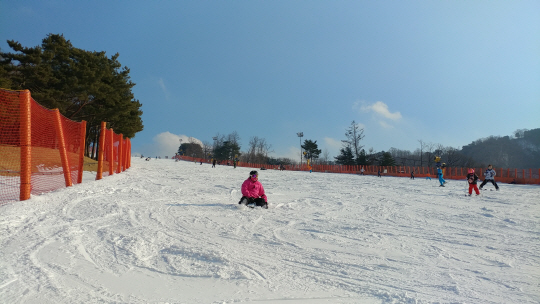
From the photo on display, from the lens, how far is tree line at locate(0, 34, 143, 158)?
61.0ft

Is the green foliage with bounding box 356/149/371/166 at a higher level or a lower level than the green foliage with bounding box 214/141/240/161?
lower

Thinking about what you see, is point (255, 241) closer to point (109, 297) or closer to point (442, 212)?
point (109, 297)

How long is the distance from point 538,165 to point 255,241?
3571 inches

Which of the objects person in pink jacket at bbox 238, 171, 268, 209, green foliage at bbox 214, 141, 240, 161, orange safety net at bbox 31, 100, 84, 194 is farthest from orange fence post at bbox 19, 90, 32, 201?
green foliage at bbox 214, 141, 240, 161

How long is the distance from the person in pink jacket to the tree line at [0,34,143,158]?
15643 mm

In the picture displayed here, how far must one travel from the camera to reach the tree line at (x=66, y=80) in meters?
18.6

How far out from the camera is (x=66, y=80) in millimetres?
20156

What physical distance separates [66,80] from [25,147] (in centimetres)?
1767

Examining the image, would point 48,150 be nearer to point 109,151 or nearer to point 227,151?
point 109,151

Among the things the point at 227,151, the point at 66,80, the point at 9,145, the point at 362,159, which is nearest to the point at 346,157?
the point at 362,159

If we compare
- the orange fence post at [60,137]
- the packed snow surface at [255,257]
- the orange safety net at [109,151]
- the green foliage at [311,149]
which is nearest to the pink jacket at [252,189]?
the packed snow surface at [255,257]

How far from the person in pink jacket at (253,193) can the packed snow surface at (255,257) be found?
728 millimetres

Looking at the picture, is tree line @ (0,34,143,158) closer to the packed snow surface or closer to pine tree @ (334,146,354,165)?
the packed snow surface

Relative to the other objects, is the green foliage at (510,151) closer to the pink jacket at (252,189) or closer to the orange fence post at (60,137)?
the pink jacket at (252,189)
